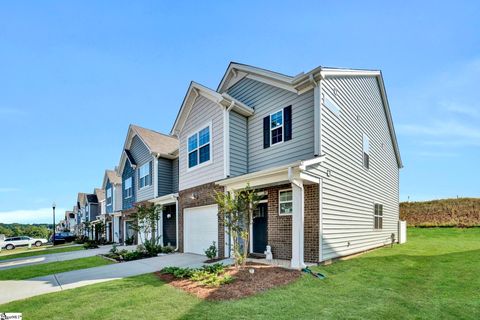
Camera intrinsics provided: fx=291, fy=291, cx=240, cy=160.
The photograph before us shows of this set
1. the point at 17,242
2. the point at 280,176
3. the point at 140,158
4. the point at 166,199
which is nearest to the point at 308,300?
the point at 280,176

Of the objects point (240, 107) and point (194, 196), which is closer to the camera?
point (240, 107)

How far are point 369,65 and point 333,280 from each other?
38.6ft

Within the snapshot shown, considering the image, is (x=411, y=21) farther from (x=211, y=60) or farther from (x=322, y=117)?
(x=211, y=60)

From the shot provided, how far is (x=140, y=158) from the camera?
2133 centimetres

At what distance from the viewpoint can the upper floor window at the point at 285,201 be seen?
10.1 meters

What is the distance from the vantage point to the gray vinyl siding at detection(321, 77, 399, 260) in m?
9.95

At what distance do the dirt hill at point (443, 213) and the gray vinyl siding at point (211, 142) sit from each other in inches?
778

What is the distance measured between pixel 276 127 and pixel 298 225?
165 inches

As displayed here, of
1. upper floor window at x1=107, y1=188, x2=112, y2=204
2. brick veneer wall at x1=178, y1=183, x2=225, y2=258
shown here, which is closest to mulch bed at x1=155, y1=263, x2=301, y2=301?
brick veneer wall at x1=178, y1=183, x2=225, y2=258

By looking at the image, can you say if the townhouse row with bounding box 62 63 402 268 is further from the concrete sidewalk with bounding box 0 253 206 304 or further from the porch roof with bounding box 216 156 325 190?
the concrete sidewalk with bounding box 0 253 206 304

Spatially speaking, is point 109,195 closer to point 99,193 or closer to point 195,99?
point 99,193

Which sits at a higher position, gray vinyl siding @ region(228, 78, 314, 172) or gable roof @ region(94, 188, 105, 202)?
gray vinyl siding @ region(228, 78, 314, 172)

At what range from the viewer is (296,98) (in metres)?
10.7

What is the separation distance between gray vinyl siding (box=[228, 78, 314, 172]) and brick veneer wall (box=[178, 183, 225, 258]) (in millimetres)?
2024
